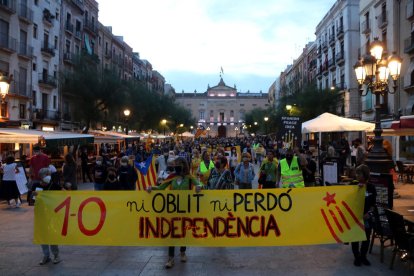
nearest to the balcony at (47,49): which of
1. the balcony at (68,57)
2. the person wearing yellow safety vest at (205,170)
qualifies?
the balcony at (68,57)

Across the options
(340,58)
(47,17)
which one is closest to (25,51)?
(47,17)

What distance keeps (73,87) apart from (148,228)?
30.5 metres

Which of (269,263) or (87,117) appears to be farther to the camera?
(87,117)

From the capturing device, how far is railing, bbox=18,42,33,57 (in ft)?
101

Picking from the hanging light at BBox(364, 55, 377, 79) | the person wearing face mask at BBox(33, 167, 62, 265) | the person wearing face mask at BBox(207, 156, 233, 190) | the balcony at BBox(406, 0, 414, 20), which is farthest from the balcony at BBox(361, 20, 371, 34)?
the person wearing face mask at BBox(33, 167, 62, 265)

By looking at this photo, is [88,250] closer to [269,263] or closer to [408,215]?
[269,263]

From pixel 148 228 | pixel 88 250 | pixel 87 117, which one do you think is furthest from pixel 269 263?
pixel 87 117

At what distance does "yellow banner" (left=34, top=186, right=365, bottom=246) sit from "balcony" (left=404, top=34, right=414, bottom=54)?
23866 millimetres

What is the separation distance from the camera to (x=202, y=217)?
612 cm

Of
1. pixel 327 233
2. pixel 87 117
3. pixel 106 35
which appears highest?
pixel 106 35

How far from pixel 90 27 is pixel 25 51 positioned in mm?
14430

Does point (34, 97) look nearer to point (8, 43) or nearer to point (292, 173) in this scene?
point (8, 43)

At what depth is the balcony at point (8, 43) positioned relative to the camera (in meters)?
28.5

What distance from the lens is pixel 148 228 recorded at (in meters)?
6.15
